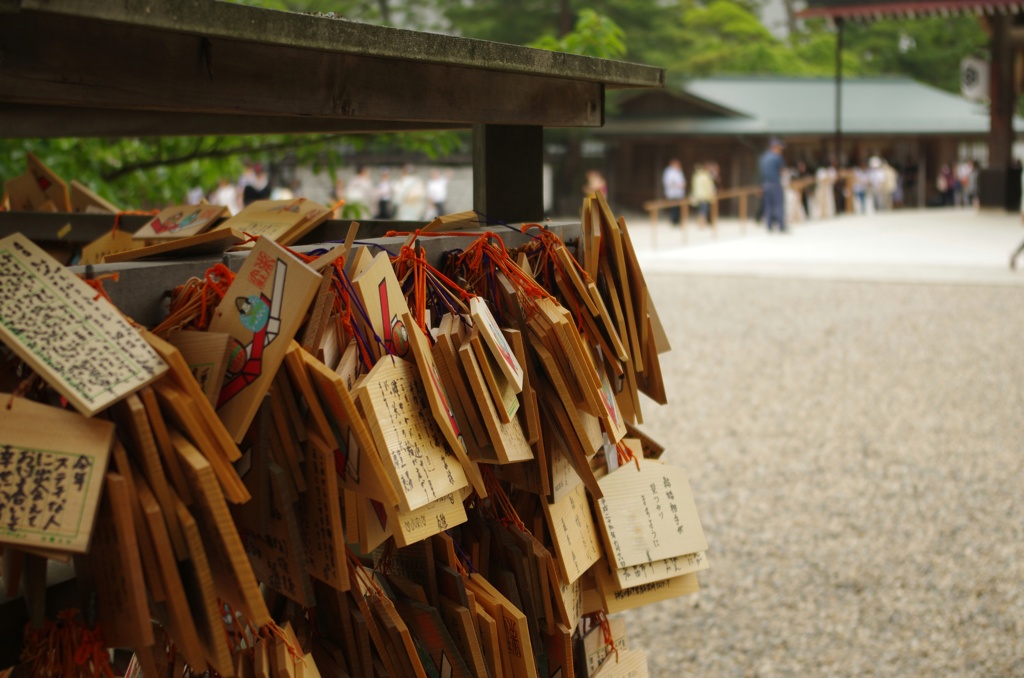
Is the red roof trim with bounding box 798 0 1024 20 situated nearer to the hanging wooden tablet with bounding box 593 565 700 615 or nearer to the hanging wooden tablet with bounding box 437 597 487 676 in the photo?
the hanging wooden tablet with bounding box 593 565 700 615

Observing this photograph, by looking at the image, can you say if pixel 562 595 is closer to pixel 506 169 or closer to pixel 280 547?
pixel 280 547

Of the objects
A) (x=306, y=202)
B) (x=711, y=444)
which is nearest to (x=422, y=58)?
(x=306, y=202)

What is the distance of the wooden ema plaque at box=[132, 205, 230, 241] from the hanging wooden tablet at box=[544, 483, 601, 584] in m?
0.85

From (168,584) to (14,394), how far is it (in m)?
0.27

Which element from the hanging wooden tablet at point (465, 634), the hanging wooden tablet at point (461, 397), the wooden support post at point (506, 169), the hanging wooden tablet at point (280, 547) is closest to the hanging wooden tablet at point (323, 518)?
the hanging wooden tablet at point (280, 547)

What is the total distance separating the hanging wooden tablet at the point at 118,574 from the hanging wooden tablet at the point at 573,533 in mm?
791

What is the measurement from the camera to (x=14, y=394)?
46.0 inches

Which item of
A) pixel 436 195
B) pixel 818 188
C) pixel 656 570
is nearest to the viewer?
pixel 656 570

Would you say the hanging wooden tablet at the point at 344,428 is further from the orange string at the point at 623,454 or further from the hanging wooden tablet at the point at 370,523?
the orange string at the point at 623,454

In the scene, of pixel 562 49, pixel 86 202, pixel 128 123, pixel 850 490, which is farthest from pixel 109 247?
pixel 850 490

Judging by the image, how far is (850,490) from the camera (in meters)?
6.07

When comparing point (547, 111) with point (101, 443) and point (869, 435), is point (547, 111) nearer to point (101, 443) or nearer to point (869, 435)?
point (101, 443)

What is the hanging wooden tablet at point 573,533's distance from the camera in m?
1.81

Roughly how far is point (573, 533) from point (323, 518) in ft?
1.97
